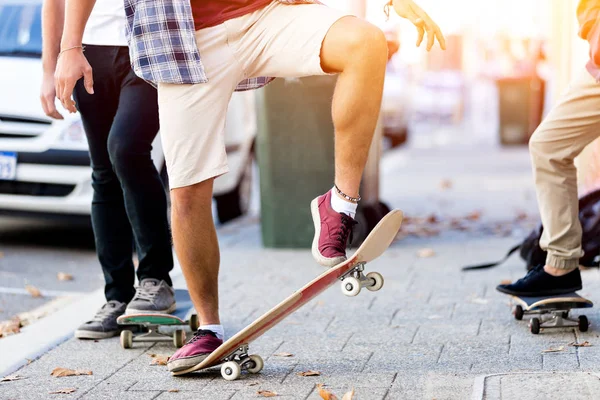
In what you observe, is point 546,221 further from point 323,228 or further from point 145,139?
point 145,139

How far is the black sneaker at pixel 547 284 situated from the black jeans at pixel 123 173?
5.14 ft

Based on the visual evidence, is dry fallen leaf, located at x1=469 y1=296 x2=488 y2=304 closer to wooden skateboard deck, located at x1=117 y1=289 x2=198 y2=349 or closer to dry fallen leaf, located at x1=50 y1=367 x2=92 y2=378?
wooden skateboard deck, located at x1=117 y1=289 x2=198 y2=349

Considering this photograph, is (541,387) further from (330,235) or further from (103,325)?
(103,325)

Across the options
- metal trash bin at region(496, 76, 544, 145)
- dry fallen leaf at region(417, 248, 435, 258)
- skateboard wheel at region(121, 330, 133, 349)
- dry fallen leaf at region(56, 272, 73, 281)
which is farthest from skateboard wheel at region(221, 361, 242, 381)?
metal trash bin at region(496, 76, 544, 145)

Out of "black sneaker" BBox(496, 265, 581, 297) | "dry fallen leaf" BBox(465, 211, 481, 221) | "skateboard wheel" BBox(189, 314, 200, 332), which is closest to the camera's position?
"black sneaker" BBox(496, 265, 581, 297)

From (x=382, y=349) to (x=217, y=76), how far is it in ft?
4.48

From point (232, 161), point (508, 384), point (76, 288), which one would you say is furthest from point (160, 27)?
point (232, 161)

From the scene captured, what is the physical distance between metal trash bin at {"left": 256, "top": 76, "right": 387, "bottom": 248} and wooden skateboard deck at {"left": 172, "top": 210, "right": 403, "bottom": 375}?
3407 millimetres

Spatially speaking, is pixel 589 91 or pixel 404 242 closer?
pixel 589 91

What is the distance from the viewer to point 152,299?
4383mm

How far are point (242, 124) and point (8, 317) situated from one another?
A: 3.53m

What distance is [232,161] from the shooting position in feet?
27.6

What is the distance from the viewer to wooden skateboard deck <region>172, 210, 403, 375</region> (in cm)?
357

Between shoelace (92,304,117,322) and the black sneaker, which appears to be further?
shoelace (92,304,117,322)
